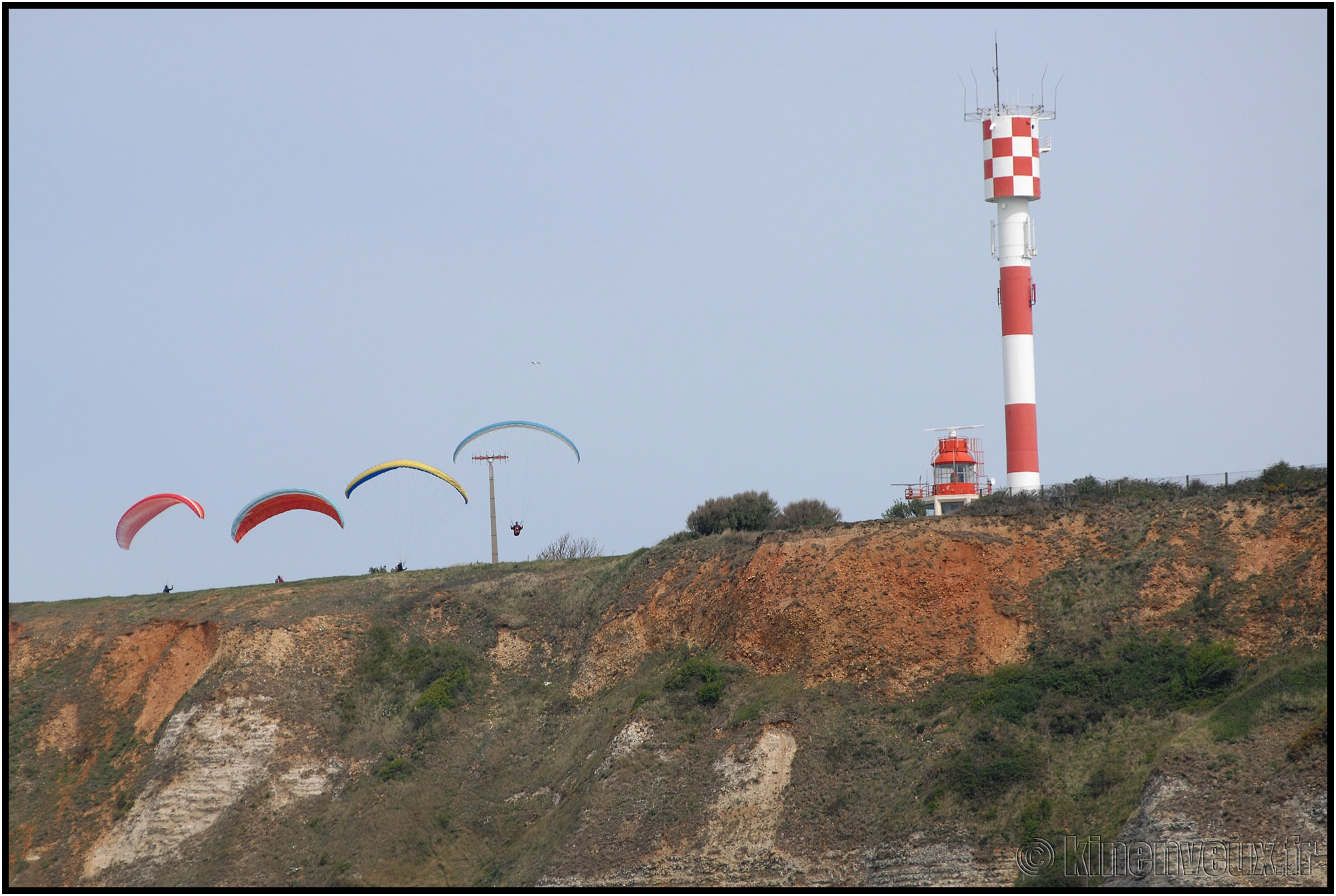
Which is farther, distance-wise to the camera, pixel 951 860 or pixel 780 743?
pixel 780 743

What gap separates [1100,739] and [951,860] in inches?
206

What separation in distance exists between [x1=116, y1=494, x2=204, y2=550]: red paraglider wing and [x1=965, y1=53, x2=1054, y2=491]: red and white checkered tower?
3227 centimetres

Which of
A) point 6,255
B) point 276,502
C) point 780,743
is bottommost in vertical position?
point 780,743

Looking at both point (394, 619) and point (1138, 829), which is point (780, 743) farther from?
point (394, 619)

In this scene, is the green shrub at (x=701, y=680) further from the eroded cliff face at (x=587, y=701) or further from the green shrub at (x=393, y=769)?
the green shrub at (x=393, y=769)

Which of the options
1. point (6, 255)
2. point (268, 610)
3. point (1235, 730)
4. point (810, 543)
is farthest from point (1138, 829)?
point (268, 610)

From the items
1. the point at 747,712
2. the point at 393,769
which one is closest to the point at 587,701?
the point at 393,769

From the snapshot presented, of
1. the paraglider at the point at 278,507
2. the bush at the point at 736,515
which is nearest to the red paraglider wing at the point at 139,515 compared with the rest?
the paraglider at the point at 278,507

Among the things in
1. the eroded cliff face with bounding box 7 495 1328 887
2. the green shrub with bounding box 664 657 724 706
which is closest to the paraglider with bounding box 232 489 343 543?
the eroded cliff face with bounding box 7 495 1328 887

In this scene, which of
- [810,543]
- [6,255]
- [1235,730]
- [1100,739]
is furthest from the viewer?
[810,543]

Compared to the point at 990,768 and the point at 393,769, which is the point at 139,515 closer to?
the point at 393,769

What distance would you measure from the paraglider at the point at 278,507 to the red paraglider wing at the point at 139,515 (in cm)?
319

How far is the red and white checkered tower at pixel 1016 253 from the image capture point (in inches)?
1939

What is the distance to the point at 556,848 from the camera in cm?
3806
